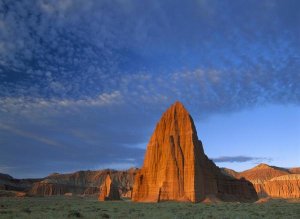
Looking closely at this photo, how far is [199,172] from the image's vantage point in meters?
69.2

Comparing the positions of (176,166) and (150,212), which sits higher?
(176,166)

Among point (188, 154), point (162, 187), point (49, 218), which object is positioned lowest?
point (49, 218)

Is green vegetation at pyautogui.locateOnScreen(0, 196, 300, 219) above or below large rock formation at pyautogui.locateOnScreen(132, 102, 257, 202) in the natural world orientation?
below

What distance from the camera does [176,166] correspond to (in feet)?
232

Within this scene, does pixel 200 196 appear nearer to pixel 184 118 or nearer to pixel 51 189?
pixel 184 118

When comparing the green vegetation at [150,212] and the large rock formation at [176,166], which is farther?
the large rock formation at [176,166]

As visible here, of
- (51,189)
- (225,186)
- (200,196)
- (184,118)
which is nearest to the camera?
(200,196)

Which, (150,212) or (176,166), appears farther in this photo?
(176,166)

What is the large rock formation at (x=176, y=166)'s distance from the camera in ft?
223

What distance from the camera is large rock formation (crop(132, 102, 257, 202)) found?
6794 cm

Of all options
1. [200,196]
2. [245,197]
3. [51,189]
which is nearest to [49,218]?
[200,196]

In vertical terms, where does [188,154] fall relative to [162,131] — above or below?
below

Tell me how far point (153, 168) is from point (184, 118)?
41.3ft

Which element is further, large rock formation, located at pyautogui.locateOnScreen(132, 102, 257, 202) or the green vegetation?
large rock formation, located at pyautogui.locateOnScreen(132, 102, 257, 202)
